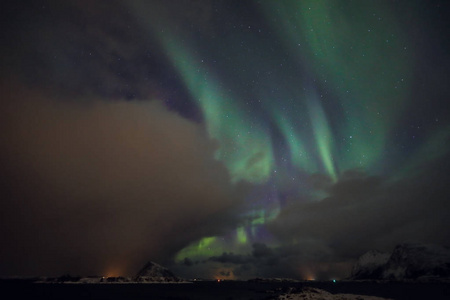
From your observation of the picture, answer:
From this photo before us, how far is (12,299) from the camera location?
97562 mm

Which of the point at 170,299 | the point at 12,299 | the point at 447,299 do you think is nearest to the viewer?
the point at 12,299

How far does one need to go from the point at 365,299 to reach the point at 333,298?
8013 millimetres

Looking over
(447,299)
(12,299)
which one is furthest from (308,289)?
(12,299)

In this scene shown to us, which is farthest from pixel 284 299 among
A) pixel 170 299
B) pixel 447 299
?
pixel 447 299

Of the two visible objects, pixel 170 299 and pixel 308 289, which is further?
pixel 170 299

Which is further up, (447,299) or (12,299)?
(12,299)

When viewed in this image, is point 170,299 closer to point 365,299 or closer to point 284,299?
point 284,299

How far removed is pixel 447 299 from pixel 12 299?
589 feet

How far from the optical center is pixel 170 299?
4422 inches

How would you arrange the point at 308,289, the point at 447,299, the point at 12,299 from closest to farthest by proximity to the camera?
the point at 308,289, the point at 12,299, the point at 447,299

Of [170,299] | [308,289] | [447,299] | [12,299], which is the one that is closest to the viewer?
[308,289]

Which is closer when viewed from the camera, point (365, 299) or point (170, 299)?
point (365, 299)

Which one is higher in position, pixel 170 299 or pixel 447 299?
pixel 170 299

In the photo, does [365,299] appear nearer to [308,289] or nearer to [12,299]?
[308,289]
